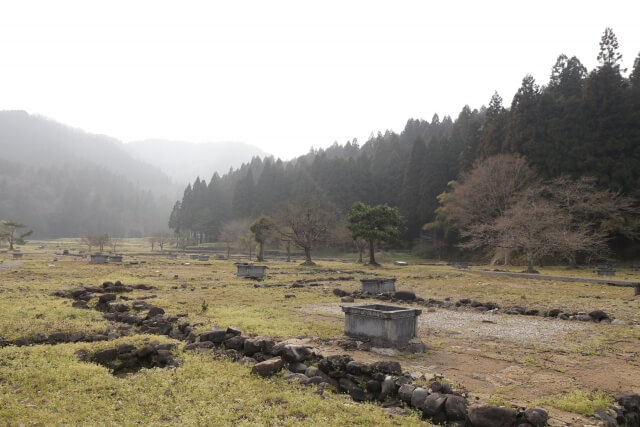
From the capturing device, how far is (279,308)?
1584 cm

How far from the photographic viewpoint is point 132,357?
28.2ft

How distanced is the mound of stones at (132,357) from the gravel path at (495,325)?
739cm

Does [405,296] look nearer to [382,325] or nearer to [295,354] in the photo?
[382,325]

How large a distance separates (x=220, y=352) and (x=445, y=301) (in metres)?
12.6

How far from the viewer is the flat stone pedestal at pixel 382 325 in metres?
10.0

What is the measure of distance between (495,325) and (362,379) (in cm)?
788

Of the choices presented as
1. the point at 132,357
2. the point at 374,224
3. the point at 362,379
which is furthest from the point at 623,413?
the point at 374,224

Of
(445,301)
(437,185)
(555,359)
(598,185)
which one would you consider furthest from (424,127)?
(555,359)

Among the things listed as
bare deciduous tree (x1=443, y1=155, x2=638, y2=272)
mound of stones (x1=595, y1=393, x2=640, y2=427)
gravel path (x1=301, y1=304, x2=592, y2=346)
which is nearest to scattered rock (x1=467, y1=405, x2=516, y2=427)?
mound of stones (x1=595, y1=393, x2=640, y2=427)

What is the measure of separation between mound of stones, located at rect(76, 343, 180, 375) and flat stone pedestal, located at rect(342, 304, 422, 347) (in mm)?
4637

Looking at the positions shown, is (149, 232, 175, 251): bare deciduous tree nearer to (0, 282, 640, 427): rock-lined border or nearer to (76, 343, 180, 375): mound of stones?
(0, 282, 640, 427): rock-lined border

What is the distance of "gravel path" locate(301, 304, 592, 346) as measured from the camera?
455 inches

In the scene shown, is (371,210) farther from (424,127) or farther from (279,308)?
(424,127)

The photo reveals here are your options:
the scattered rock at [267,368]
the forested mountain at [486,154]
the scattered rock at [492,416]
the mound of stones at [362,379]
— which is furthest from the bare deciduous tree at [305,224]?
the scattered rock at [492,416]
